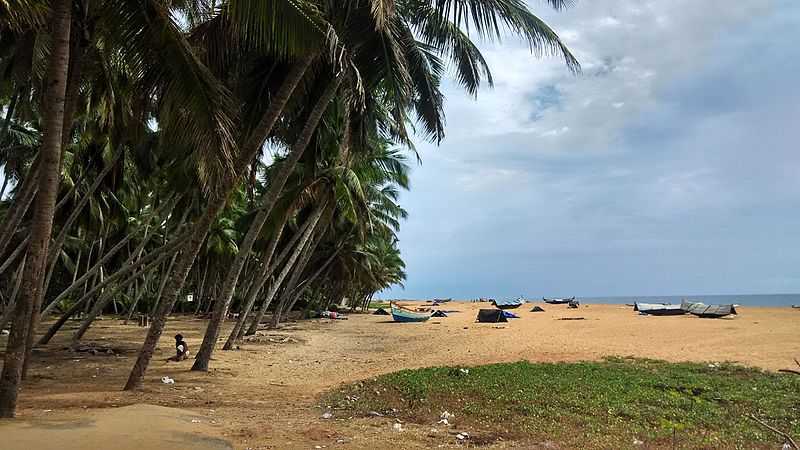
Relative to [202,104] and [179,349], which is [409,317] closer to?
[179,349]

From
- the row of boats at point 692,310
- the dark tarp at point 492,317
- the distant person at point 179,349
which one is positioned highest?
the row of boats at point 692,310

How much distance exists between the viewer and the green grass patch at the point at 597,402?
21.5ft

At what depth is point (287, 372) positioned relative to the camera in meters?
13.4

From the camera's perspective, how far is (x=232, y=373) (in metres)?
12.3

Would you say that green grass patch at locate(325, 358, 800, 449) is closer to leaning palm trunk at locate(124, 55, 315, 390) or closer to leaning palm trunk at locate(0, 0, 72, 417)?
leaning palm trunk at locate(124, 55, 315, 390)

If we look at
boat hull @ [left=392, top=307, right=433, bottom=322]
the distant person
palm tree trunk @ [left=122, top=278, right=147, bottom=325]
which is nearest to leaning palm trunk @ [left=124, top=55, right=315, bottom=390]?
the distant person

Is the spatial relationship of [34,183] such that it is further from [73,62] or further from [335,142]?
[335,142]

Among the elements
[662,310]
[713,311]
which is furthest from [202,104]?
[662,310]

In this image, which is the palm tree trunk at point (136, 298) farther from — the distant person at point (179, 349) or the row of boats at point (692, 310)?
the row of boats at point (692, 310)

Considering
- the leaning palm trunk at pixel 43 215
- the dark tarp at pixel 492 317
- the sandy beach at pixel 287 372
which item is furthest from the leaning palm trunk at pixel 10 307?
the dark tarp at pixel 492 317

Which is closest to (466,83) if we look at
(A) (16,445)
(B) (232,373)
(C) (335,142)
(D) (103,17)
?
(C) (335,142)

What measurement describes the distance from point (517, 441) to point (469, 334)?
20.6 m

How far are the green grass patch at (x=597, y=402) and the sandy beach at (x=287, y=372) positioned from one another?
1.21 metres

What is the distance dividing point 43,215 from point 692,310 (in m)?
41.5
